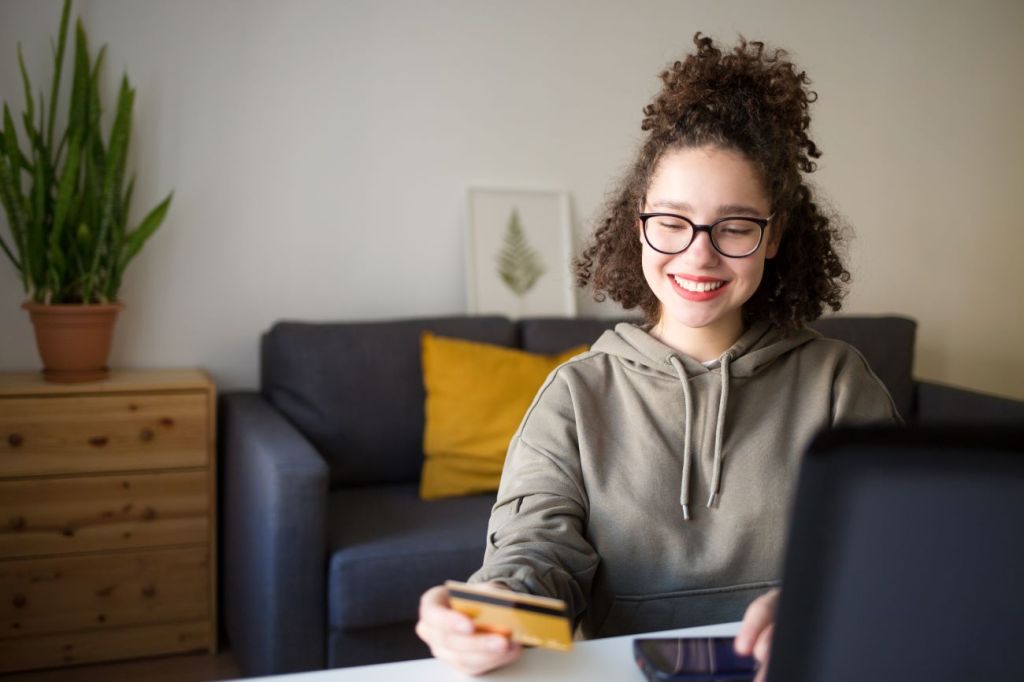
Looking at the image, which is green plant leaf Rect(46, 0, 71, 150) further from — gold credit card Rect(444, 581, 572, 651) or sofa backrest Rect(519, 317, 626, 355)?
gold credit card Rect(444, 581, 572, 651)

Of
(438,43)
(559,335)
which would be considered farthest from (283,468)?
(438,43)

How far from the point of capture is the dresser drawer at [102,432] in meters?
2.40

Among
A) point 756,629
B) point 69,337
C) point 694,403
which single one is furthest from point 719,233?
point 69,337

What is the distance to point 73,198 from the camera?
8.45 feet

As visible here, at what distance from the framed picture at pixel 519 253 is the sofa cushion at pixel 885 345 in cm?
88

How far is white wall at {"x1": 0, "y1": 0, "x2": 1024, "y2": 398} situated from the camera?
9.38 ft

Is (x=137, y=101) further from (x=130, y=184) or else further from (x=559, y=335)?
(x=559, y=335)

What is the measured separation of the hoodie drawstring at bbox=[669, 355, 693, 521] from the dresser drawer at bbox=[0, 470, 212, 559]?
5.28 ft

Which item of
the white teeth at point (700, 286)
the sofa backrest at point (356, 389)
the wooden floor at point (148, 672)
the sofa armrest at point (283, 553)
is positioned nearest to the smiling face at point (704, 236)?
the white teeth at point (700, 286)

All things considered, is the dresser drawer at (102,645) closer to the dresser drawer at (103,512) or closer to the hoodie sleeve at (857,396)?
the dresser drawer at (103,512)

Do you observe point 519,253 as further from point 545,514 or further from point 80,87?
point 545,514

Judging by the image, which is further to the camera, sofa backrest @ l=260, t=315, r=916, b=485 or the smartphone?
sofa backrest @ l=260, t=315, r=916, b=485

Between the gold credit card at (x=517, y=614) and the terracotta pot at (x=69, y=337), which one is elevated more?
the terracotta pot at (x=69, y=337)

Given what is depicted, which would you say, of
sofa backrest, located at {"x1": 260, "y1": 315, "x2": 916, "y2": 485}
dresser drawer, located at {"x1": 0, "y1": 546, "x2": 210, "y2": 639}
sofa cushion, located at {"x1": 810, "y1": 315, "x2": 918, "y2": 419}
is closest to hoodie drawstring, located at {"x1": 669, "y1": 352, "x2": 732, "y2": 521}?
sofa backrest, located at {"x1": 260, "y1": 315, "x2": 916, "y2": 485}
